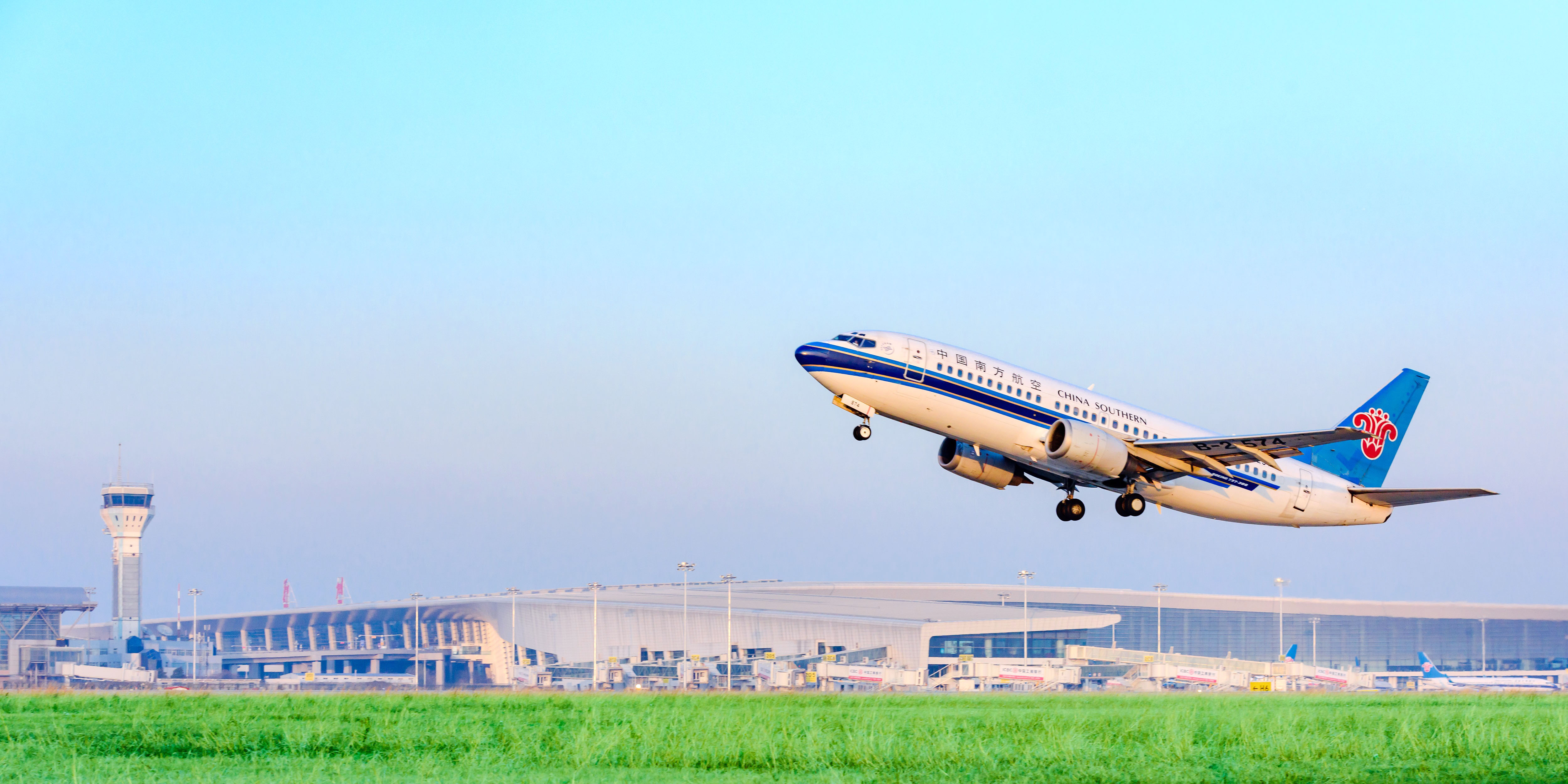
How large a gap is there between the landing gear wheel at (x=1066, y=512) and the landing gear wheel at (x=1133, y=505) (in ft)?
6.68

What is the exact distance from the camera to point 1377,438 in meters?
62.2

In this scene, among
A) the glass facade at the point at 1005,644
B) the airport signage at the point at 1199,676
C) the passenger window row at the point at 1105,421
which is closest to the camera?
the passenger window row at the point at 1105,421

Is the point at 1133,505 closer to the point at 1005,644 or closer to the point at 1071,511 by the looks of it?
the point at 1071,511

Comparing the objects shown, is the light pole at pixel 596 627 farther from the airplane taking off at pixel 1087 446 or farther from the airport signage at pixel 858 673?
the airplane taking off at pixel 1087 446

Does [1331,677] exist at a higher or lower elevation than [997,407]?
lower

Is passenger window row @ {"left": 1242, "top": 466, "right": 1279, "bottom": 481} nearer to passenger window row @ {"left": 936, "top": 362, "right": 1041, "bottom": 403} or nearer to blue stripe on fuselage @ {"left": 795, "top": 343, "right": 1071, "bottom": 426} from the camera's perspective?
passenger window row @ {"left": 936, "top": 362, "right": 1041, "bottom": 403}

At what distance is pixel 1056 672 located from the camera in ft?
469

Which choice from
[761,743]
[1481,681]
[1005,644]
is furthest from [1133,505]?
[1481,681]

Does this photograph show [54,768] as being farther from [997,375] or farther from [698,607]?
[698,607]

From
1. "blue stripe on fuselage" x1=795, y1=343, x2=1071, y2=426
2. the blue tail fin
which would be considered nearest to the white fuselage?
"blue stripe on fuselage" x1=795, y1=343, x2=1071, y2=426

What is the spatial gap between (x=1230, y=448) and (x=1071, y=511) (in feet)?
23.0

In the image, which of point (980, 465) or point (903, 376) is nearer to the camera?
point (903, 376)

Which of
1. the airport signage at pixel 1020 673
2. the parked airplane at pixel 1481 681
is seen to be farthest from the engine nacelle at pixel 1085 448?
the parked airplane at pixel 1481 681

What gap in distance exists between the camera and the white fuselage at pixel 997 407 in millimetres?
46500
